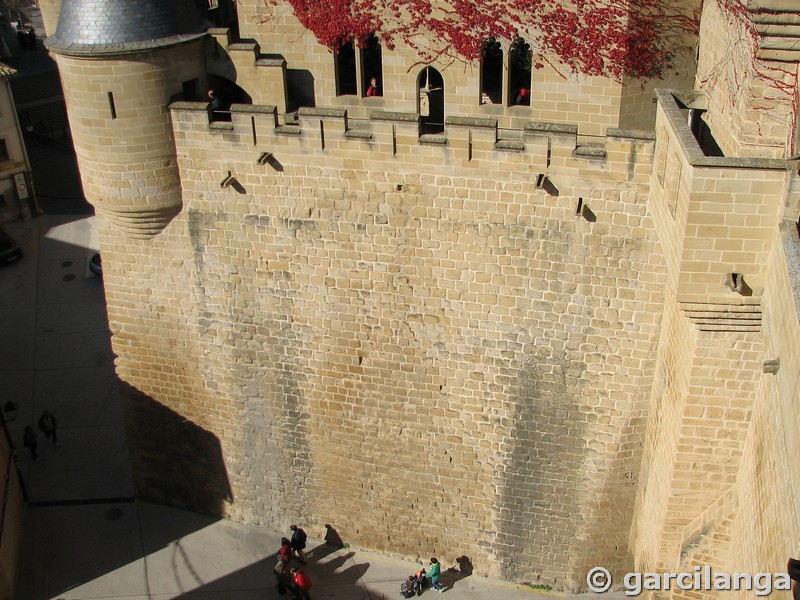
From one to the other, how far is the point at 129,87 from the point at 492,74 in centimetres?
569

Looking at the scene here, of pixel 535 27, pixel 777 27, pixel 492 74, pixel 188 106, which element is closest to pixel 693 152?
pixel 777 27

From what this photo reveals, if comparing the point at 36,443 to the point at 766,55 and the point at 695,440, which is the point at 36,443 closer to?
the point at 695,440

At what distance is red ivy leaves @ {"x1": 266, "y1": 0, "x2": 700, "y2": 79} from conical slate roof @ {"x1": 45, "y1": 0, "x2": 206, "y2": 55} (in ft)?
7.58

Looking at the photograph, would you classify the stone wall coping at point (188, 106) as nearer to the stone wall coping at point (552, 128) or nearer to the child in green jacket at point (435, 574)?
the stone wall coping at point (552, 128)

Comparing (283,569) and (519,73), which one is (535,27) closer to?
(519,73)

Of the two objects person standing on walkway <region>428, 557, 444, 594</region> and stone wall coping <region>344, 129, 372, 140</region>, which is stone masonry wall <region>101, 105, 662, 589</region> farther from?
person standing on walkway <region>428, 557, 444, 594</region>

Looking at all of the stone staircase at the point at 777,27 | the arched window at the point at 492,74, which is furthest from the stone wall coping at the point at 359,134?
the stone staircase at the point at 777,27

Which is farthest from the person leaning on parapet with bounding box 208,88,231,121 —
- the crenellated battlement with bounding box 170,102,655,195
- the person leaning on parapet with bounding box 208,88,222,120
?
the crenellated battlement with bounding box 170,102,655,195

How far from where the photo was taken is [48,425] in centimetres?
1961

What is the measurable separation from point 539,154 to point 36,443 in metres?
12.7

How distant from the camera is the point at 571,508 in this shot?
15.1 metres

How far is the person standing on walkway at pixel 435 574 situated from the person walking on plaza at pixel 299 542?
2.36 metres

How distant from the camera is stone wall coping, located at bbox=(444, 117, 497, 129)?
41.3 feet

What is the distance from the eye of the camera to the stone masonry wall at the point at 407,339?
13.1 meters
